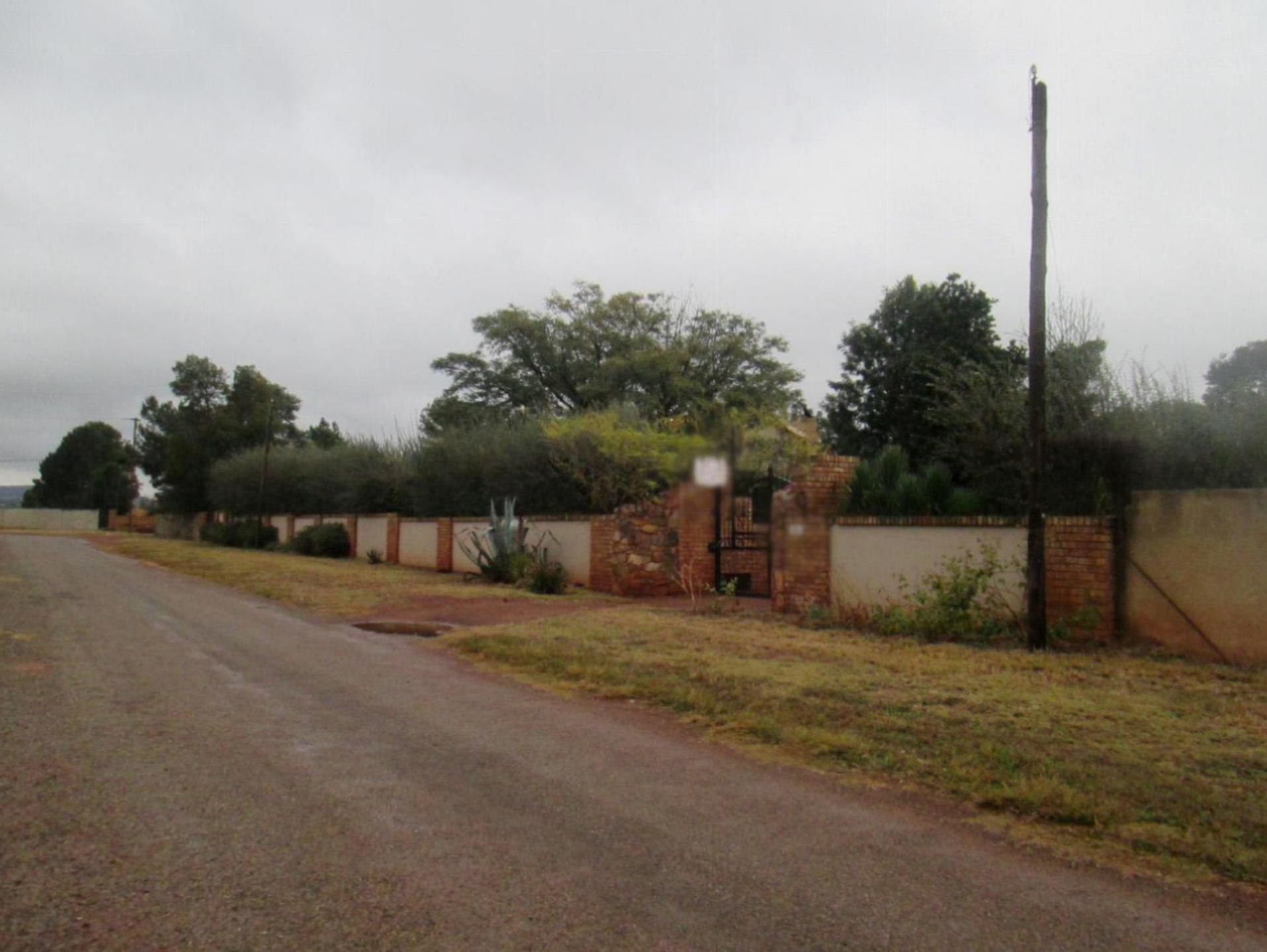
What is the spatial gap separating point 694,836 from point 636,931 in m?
1.14

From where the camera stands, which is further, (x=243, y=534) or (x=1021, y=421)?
(x=243, y=534)

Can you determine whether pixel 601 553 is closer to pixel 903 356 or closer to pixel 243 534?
pixel 903 356

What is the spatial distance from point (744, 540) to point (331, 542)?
1888cm

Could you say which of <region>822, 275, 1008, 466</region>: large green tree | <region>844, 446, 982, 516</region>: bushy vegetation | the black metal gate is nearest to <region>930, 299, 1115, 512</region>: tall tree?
<region>844, 446, 982, 516</region>: bushy vegetation

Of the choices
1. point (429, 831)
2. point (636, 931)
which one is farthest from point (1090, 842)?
point (429, 831)

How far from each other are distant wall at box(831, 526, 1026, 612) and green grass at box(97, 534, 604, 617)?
5.36 metres

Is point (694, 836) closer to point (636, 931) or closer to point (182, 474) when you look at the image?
point (636, 931)

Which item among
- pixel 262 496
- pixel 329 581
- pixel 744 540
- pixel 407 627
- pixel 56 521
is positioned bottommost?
pixel 407 627

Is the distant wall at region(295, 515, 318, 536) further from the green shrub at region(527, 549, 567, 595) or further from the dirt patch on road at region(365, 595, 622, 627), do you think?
the dirt patch on road at region(365, 595, 622, 627)

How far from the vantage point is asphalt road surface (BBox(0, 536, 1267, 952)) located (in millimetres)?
3703

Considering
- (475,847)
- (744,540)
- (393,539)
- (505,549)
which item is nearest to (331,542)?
(393,539)

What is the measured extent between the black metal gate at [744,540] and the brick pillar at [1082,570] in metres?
Result: 5.88

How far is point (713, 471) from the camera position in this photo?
53.2 ft

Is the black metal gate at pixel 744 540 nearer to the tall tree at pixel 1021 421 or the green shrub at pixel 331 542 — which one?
the tall tree at pixel 1021 421
